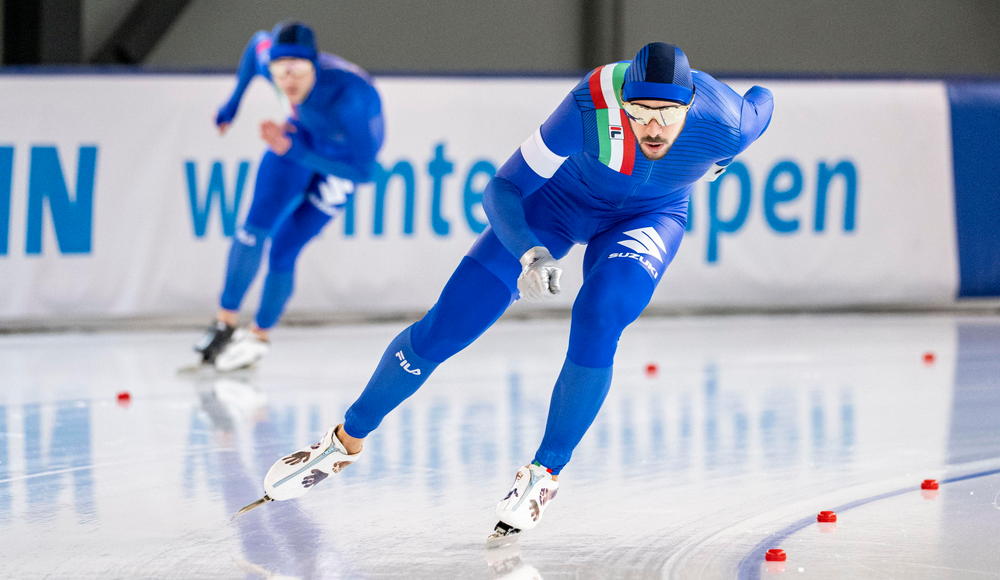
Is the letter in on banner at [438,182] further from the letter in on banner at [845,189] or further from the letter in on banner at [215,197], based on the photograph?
the letter in on banner at [845,189]

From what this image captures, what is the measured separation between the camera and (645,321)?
827 cm

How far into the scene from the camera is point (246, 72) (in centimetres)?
642

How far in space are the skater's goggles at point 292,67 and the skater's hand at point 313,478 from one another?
2.68 m

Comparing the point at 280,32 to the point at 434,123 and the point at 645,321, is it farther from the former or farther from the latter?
the point at 645,321

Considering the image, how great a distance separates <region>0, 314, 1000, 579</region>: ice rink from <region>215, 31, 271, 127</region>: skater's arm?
1.13 m

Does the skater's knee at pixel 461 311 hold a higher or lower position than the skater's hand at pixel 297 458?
higher

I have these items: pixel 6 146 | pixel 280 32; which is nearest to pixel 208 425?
pixel 280 32

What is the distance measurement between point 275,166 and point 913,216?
14.2 ft

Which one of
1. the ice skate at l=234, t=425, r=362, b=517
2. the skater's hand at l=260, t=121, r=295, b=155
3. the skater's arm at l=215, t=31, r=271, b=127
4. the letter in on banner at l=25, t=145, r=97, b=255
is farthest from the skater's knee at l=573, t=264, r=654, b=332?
the letter in on banner at l=25, t=145, r=97, b=255

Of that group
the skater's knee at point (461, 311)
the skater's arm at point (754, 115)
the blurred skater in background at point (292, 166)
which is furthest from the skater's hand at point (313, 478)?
the blurred skater in background at point (292, 166)

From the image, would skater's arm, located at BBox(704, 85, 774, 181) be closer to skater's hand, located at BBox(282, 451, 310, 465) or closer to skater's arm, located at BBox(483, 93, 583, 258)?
skater's arm, located at BBox(483, 93, 583, 258)

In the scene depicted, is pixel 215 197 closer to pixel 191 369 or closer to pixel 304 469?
pixel 191 369

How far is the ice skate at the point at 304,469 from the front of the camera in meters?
3.49

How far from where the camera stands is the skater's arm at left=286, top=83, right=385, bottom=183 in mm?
5945
